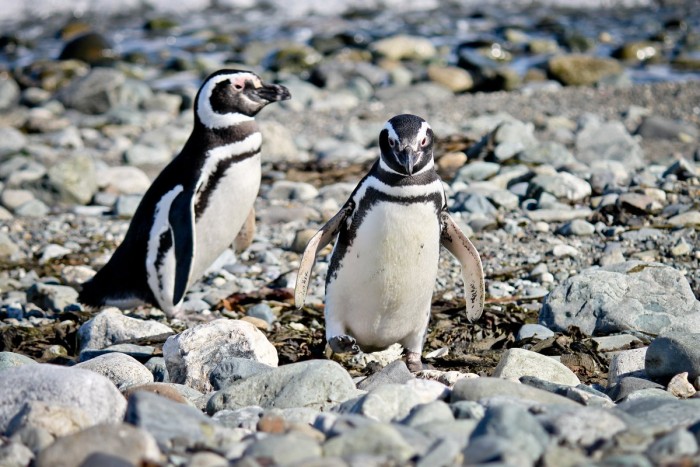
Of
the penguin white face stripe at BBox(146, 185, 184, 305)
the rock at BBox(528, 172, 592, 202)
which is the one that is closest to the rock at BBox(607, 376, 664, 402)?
the penguin white face stripe at BBox(146, 185, 184, 305)

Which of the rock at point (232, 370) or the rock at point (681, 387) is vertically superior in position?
the rock at point (232, 370)

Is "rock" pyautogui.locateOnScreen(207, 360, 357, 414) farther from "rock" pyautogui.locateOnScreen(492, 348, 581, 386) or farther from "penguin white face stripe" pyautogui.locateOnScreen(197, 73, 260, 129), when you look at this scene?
"penguin white face stripe" pyautogui.locateOnScreen(197, 73, 260, 129)

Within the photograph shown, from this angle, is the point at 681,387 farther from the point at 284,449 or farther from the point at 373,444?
the point at 284,449

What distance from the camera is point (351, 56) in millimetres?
17719

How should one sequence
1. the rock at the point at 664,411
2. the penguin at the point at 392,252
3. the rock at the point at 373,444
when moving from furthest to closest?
1. the penguin at the point at 392,252
2. the rock at the point at 664,411
3. the rock at the point at 373,444

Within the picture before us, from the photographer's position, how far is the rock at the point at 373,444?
8.56ft

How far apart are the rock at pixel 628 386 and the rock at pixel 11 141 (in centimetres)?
743

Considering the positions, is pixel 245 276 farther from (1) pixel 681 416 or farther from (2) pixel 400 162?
(1) pixel 681 416

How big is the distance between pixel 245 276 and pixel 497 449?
388cm

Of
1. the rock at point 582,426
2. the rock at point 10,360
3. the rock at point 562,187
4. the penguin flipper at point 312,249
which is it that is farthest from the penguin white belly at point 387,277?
the rock at point 562,187

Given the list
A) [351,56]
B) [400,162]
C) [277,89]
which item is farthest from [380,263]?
[351,56]

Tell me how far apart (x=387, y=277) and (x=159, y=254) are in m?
1.65

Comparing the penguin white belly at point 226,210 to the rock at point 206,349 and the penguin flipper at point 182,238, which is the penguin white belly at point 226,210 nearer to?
the penguin flipper at point 182,238

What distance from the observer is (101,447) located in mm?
2580
